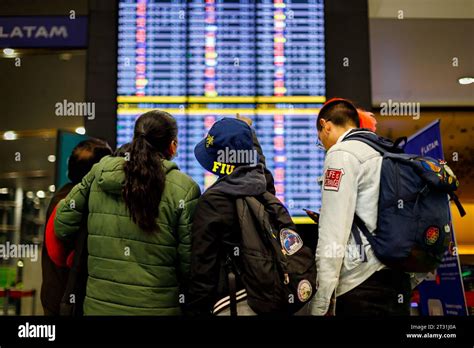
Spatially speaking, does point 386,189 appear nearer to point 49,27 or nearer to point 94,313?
point 94,313

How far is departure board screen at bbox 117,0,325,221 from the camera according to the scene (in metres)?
3.37

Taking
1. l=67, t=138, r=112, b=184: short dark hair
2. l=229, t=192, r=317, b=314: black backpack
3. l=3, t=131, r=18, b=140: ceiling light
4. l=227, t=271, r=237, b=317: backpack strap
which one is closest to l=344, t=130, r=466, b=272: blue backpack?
l=229, t=192, r=317, b=314: black backpack

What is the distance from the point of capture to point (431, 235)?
1.92 metres

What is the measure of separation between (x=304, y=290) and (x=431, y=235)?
0.50m

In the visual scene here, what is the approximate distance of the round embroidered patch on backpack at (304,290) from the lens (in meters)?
1.84

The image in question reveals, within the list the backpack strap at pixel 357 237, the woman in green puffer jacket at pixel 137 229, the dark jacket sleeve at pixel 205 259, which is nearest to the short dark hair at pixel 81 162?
the woman in green puffer jacket at pixel 137 229

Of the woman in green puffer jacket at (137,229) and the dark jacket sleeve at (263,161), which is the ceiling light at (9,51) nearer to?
the woman in green puffer jacket at (137,229)

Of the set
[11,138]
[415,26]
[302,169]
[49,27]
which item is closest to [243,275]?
[302,169]

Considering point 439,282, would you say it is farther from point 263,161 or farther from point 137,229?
point 137,229

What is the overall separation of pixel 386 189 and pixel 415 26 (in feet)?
8.51

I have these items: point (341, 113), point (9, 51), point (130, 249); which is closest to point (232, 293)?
point (130, 249)

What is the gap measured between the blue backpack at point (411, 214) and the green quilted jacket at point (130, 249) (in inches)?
25.6

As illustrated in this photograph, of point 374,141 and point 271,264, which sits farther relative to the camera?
point 374,141

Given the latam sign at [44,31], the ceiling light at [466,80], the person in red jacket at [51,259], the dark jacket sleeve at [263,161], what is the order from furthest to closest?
1. the ceiling light at [466,80]
2. the latam sign at [44,31]
3. the person in red jacket at [51,259]
4. the dark jacket sleeve at [263,161]
